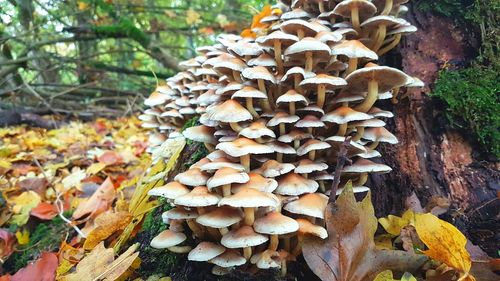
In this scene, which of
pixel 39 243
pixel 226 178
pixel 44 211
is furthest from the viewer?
pixel 44 211

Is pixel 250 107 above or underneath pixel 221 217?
above

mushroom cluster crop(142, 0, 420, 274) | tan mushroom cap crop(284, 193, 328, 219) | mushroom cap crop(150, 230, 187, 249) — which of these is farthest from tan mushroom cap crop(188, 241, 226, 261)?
tan mushroom cap crop(284, 193, 328, 219)

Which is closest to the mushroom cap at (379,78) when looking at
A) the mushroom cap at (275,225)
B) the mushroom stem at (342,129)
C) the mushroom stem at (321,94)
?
the mushroom stem at (321,94)

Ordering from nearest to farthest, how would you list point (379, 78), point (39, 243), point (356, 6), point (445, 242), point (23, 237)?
point (445, 242)
point (379, 78)
point (356, 6)
point (39, 243)
point (23, 237)

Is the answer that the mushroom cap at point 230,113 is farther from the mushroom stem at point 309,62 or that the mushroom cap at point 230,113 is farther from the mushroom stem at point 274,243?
the mushroom stem at point 274,243

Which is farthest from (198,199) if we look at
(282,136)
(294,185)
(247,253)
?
(282,136)

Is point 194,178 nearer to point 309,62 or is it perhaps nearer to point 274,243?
point 274,243

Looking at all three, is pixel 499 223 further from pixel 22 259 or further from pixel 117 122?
pixel 117 122
